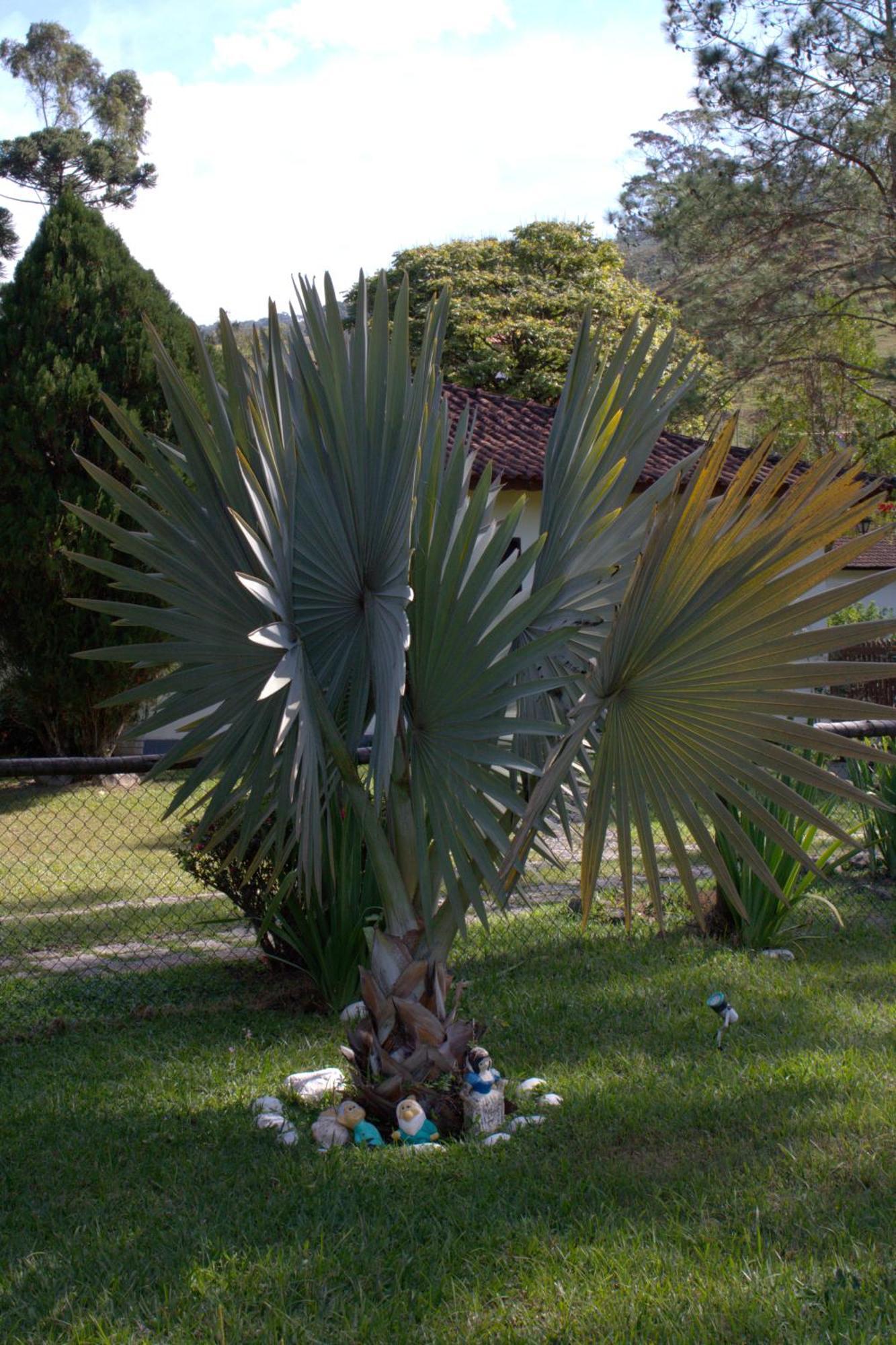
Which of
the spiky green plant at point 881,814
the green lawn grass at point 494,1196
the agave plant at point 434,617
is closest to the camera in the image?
the green lawn grass at point 494,1196

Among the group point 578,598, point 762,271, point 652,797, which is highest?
point 762,271

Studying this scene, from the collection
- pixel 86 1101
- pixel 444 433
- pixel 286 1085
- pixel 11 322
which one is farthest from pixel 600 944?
pixel 11 322

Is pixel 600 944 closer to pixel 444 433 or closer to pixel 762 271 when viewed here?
pixel 444 433

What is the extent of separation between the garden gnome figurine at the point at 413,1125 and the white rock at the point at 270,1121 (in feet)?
1.26

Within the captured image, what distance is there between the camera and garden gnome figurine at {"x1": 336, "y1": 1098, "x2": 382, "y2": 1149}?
12.1 ft

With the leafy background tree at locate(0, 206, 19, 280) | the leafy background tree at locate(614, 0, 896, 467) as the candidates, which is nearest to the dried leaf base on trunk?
the leafy background tree at locate(614, 0, 896, 467)

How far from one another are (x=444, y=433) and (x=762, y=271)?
19748 mm

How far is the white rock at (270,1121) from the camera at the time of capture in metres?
3.80

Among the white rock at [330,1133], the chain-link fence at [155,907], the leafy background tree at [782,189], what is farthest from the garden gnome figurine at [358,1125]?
the leafy background tree at [782,189]

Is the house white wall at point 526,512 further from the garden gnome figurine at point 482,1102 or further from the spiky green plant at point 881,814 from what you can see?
the garden gnome figurine at point 482,1102

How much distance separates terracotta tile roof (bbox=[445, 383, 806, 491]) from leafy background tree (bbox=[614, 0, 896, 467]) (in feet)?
9.21

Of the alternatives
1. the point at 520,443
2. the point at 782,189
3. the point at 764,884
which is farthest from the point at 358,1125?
the point at 782,189

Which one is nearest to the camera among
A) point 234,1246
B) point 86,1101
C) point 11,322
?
point 234,1246

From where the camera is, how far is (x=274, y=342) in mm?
3514
